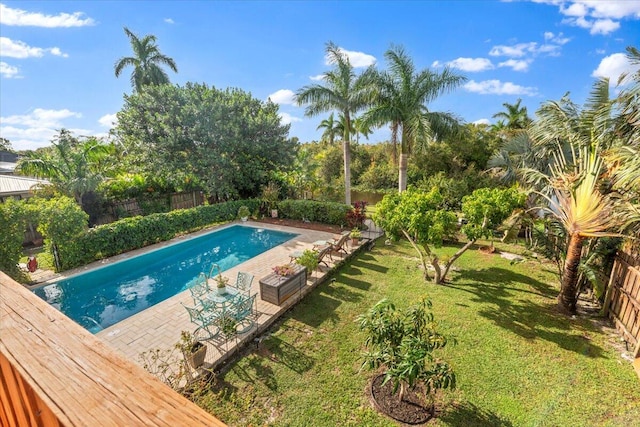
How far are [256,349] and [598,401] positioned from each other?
6678 millimetres

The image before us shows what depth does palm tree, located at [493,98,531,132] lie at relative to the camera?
25495mm

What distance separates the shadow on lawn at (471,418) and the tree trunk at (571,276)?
4.79 m

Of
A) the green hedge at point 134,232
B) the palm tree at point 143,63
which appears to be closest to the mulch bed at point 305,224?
the green hedge at point 134,232

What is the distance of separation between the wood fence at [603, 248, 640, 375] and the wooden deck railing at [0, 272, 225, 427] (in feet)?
29.3

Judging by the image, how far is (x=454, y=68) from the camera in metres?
14.2

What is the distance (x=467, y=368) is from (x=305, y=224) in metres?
12.6

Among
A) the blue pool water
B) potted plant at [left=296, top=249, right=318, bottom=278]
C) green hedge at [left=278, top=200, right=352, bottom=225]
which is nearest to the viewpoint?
the blue pool water

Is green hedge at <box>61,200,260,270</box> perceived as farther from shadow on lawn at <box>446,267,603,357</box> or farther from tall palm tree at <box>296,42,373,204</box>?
shadow on lawn at <box>446,267,603,357</box>

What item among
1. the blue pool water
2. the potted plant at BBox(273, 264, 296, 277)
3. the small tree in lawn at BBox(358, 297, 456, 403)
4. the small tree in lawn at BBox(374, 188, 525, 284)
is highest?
the small tree in lawn at BBox(374, 188, 525, 284)

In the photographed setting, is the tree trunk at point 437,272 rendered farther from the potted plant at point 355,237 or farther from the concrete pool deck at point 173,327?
the potted plant at point 355,237

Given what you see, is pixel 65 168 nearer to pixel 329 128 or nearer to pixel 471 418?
pixel 329 128

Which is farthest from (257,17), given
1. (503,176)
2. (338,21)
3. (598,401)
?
(503,176)

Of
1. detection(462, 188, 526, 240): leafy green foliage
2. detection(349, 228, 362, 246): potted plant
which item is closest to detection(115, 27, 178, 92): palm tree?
detection(349, 228, 362, 246): potted plant

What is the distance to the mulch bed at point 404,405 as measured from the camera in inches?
193
